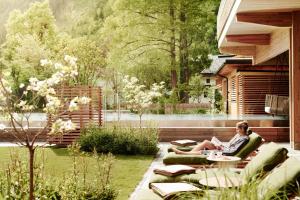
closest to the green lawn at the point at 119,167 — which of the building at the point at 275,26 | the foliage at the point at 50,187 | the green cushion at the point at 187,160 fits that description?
the green cushion at the point at 187,160

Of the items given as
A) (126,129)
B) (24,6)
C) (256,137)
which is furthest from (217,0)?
(24,6)

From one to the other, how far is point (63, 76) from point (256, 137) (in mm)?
5093

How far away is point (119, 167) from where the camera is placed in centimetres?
1200

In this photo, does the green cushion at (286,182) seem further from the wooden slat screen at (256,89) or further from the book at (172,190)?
the wooden slat screen at (256,89)

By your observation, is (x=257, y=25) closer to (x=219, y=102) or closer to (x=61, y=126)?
(x=61, y=126)

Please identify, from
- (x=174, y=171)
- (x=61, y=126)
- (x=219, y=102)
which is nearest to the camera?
(x=61, y=126)

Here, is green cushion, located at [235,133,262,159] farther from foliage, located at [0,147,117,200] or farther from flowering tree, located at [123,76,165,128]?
flowering tree, located at [123,76,165,128]

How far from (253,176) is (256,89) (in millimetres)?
19011

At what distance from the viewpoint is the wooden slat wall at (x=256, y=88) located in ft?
78.6

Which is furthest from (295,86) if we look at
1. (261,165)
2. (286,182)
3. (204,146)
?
(286,182)

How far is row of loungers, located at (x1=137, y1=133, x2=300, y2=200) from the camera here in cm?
557

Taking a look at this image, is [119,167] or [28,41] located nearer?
[119,167]

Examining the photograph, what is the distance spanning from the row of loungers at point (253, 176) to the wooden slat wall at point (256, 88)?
14254mm

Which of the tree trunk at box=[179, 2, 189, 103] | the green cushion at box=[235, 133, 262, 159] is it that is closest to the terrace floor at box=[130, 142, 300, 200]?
the green cushion at box=[235, 133, 262, 159]
